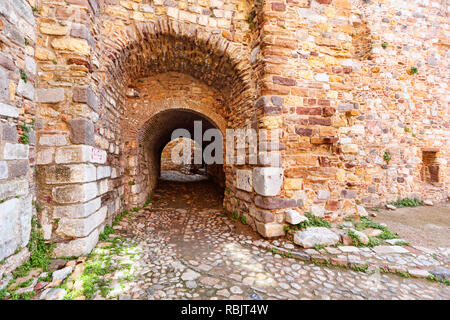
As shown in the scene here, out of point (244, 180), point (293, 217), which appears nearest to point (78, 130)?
point (244, 180)

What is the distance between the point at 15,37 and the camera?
2080 mm

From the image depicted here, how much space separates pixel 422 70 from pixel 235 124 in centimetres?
641

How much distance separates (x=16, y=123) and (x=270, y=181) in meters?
3.15

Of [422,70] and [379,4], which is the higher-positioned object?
[379,4]

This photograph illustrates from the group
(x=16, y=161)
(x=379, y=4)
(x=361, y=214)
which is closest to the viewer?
(x=16, y=161)

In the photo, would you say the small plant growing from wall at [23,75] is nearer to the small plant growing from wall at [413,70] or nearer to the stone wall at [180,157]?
the small plant growing from wall at [413,70]

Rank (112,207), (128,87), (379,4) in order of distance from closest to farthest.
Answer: (112,207)
(128,87)
(379,4)

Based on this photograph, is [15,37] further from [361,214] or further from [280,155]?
[361,214]

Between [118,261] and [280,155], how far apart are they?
8.75 ft

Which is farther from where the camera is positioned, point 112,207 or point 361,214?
point 361,214

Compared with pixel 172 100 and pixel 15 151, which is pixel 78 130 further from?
pixel 172 100

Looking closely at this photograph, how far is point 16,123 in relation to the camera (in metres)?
2.09

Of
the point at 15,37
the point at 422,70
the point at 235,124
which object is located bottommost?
the point at 235,124

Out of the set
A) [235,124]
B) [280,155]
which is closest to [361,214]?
[280,155]
